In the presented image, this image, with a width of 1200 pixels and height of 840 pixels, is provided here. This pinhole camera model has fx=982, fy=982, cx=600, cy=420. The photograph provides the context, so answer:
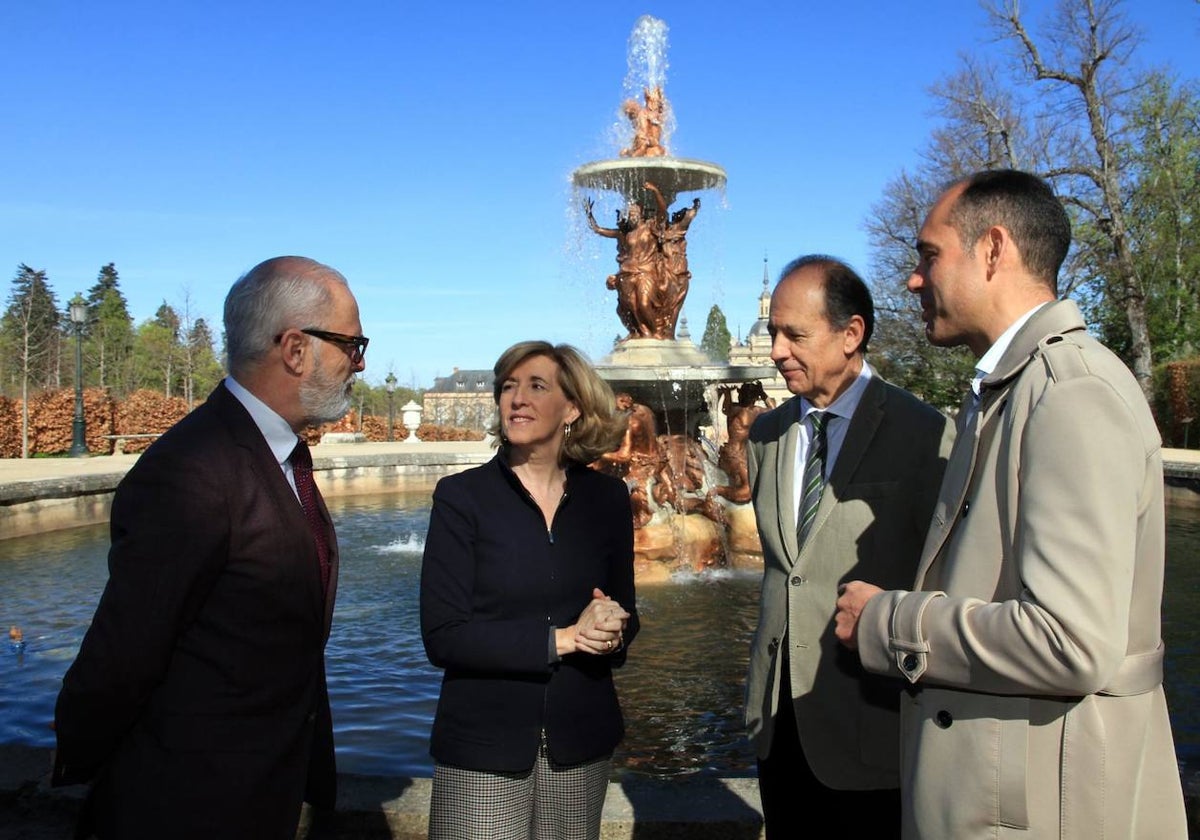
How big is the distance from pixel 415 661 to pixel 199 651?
493 cm

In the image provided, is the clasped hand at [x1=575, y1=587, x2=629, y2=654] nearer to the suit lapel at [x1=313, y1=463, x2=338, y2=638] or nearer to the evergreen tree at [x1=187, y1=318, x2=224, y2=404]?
the suit lapel at [x1=313, y1=463, x2=338, y2=638]

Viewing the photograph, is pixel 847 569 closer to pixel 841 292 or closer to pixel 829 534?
pixel 829 534

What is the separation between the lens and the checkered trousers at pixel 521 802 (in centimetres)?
259

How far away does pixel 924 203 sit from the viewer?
3091 cm

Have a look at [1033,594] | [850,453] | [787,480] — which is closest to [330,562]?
[787,480]

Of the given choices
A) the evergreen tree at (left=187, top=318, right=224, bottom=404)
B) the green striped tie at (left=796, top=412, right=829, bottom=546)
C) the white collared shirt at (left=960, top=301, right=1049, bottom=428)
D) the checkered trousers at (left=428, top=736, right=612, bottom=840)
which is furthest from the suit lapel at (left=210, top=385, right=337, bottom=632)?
the evergreen tree at (left=187, top=318, right=224, bottom=404)

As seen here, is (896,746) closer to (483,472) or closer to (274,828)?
(483,472)

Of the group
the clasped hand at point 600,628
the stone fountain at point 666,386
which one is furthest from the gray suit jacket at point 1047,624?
the stone fountain at point 666,386

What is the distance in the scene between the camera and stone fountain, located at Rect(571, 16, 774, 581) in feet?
31.3

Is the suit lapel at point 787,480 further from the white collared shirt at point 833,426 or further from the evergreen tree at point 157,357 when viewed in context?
the evergreen tree at point 157,357

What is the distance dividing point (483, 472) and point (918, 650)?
139 centimetres

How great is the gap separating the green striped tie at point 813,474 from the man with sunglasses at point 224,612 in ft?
4.29

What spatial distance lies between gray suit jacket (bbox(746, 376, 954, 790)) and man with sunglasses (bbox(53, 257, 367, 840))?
4.03 ft

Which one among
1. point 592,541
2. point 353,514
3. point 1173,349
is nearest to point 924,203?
point 1173,349
